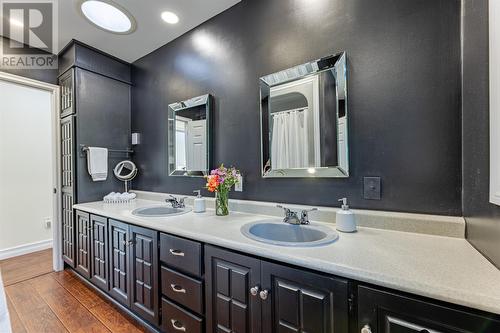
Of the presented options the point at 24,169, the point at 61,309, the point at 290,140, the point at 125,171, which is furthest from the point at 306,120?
the point at 24,169

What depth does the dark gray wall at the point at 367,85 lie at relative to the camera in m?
1.07

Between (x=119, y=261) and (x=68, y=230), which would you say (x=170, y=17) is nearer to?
(x=119, y=261)

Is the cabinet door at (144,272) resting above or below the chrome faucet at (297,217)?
below

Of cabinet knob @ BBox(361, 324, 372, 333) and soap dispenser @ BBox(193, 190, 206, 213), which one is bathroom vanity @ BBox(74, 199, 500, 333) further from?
soap dispenser @ BBox(193, 190, 206, 213)

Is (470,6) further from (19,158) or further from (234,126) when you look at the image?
(19,158)

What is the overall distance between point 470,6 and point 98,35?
2.79 m

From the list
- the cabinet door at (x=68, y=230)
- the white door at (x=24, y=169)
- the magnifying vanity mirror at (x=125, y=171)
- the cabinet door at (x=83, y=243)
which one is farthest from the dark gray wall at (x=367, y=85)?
the white door at (x=24, y=169)

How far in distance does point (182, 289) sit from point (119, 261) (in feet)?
2.53

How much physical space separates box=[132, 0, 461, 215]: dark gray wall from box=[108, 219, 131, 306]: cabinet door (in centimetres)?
92

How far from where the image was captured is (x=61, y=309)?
1840 mm

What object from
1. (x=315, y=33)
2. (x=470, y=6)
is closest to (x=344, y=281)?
(x=470, y=6)

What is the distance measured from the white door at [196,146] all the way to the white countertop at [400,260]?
845 mm

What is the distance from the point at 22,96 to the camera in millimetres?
3105

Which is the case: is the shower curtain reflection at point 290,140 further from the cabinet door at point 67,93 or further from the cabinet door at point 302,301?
the cabinet door at point 67,93
